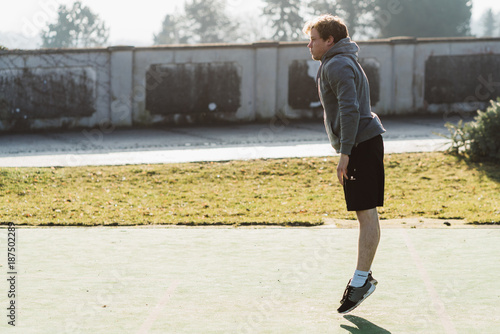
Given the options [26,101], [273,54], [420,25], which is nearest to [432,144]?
[273,54]

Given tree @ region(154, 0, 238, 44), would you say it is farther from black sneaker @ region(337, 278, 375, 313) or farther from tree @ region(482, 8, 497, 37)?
black sneaker @ region(337, 278, 375, 313)

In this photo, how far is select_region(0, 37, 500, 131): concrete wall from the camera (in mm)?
19141

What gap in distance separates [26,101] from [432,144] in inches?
441

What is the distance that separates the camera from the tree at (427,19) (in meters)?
49.4

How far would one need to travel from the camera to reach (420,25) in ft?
162

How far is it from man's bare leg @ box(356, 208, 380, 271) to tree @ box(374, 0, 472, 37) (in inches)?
1848

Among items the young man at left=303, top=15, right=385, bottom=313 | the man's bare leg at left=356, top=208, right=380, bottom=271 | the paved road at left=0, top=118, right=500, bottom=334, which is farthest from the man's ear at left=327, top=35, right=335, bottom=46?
the paved road at left=0, top=118, right=500, bottom=334

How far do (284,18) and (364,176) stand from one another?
62.1 metres

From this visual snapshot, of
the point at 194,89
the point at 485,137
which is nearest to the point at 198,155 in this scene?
the point at 485,137

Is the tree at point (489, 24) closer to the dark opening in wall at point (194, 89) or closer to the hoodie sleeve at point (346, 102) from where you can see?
the dark opening in wall at point (194, 89)

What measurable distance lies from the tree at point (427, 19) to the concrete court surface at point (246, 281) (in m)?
44.5

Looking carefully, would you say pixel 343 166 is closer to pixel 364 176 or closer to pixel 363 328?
pixel 364 176

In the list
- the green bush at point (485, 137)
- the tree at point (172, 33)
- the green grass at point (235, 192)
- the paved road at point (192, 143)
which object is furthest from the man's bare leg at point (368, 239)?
the tree at point (172, 33)

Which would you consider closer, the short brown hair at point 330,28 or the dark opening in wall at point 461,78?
the short brown hair at point 330,28
